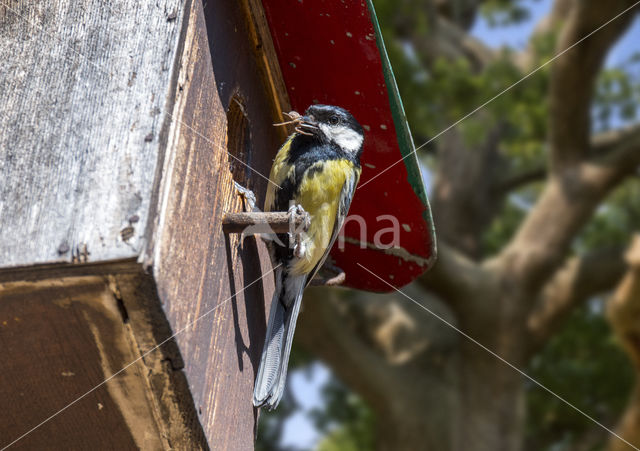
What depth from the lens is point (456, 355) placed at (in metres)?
6.57

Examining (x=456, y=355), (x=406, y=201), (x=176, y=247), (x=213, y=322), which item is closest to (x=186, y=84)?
(x=176, y=247)

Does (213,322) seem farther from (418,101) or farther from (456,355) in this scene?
(456,355)

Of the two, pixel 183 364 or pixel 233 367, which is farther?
pixel 233 367

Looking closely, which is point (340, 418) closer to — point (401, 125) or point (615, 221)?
point (615, 221)

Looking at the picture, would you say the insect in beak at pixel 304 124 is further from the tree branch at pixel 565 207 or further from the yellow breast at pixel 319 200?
the tree branch at pixel 565 207

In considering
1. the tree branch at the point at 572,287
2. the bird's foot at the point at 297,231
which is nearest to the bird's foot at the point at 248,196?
the bird's foot at the point at 297,231

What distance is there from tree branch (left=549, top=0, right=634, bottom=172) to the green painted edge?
296 centimetres

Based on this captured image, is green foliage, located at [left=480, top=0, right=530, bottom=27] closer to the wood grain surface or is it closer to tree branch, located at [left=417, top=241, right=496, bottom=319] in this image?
tree branch, located at [left=417, top=241, right=496, bottom=319]

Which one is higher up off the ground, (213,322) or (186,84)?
(186,84)

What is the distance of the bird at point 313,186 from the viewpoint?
1.92 metres

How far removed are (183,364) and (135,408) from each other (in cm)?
15

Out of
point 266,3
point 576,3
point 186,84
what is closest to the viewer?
point 186,84

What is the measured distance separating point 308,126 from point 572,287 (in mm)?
4218

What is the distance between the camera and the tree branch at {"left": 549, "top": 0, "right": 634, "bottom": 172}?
445 centimetres
